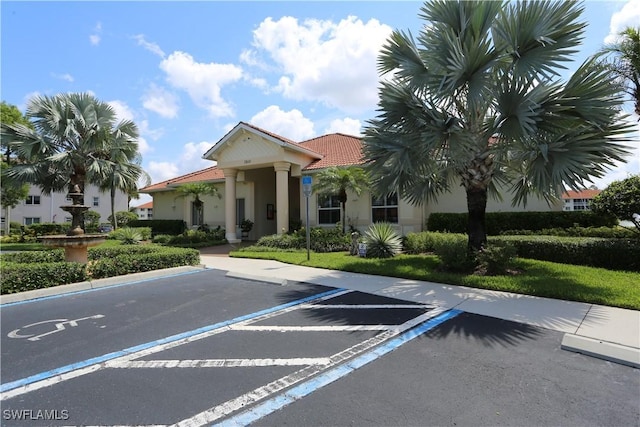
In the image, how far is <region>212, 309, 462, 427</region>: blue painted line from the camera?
→ 297 cm

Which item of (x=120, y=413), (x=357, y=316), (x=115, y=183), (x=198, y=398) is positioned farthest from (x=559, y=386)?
(x=115, y=183)

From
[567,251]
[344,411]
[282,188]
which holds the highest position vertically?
[282,188]

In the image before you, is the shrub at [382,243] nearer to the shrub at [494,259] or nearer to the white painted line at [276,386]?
the shrub at [494,259]

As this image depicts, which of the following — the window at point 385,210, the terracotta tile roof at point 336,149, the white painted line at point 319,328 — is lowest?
the white painted line at point 319,328

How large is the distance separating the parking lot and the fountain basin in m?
3.40

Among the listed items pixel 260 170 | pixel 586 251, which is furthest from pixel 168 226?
pixel 586 251

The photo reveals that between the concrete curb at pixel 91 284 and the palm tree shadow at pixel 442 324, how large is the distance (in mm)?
4515

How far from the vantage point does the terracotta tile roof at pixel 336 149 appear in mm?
17344

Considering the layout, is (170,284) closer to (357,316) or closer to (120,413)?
(357,316)

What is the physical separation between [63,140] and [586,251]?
21.4 metres

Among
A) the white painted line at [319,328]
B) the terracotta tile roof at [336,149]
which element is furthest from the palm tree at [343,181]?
the white painted line at [319,328]

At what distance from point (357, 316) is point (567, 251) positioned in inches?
301

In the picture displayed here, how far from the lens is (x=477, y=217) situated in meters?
9.41

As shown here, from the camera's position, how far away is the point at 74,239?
9.38 metres
